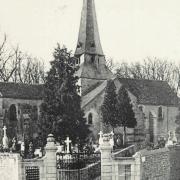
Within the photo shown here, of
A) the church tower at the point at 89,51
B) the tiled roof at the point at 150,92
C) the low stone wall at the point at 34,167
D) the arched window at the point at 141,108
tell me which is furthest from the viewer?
the tiled roof at the point at 150,92

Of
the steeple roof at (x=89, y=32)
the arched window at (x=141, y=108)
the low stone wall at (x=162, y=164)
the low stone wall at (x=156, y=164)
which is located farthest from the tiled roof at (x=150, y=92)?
the low stone wall at (x=156, y=164)

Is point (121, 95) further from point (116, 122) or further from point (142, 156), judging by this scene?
point (142, 156)

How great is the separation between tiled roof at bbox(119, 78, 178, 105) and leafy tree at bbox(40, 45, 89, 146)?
61.9ft

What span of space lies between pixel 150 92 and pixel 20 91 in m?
15.4

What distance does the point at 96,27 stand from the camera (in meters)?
45.7

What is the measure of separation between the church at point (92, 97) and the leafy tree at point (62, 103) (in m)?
12.0

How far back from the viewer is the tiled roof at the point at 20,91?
40344 mm

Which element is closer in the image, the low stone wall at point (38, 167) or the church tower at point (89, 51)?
the low stone wall at point (38, 167)

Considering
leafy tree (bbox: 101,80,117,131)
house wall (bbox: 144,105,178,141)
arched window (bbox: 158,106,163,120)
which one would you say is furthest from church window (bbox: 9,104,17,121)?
arched window (bbox: 158,106,163,120)

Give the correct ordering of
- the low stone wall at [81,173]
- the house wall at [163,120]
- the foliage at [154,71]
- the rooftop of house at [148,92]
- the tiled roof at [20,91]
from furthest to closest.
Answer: the foliage at [154,71] < the house wall at [163,120] < the rooftop of house at [148,92] < the tiled roof at [20,91] < the low stone wall at [81,173]

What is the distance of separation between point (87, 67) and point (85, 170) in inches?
1133

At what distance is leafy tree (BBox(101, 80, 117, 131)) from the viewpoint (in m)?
36.6

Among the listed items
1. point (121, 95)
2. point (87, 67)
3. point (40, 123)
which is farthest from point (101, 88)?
point (40, 123)

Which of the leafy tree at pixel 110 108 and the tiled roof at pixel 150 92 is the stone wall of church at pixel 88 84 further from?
the leafy tree at pixel 110 108
